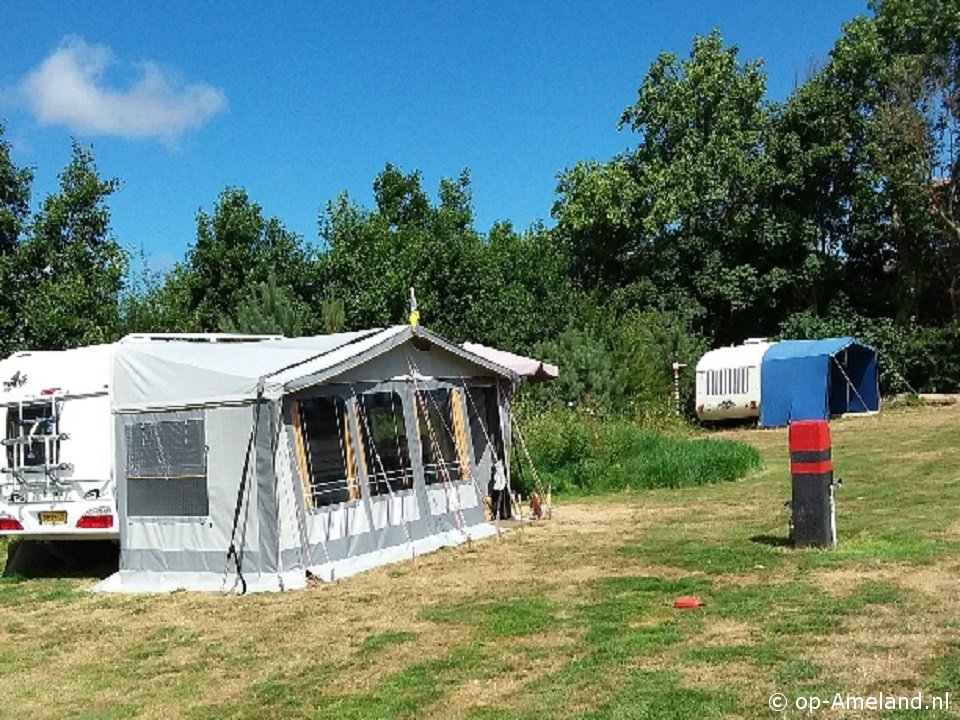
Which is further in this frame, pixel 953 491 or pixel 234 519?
pixel 953 491

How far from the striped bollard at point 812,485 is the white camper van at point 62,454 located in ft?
21.5

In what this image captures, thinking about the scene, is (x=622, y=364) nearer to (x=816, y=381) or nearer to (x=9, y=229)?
(x=816, y=381)

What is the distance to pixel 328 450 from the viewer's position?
10.7 metres

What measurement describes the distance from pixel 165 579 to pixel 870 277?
2999cm

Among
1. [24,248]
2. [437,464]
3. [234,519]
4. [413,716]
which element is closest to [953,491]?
[437,464]

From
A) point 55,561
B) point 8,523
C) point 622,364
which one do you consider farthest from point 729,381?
point 8,523

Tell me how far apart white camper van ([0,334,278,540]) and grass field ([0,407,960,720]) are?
67cm

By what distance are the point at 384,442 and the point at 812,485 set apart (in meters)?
4.44

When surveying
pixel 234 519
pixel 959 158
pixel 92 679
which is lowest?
pixel 92 679

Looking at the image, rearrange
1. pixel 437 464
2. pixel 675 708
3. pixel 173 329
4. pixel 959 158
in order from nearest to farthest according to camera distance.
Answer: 1. pixel 675 708
2. pixel 437 464
3. pixel 173 329
4. pixel 959 158

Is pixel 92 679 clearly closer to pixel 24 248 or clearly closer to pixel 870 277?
pixel 24 248

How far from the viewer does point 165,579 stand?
1024 centimetres

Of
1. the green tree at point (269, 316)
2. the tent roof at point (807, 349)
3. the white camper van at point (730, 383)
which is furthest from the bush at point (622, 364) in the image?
the green tree at point (269, 316)

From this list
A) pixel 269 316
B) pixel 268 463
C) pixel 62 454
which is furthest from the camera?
pixel 269 316
